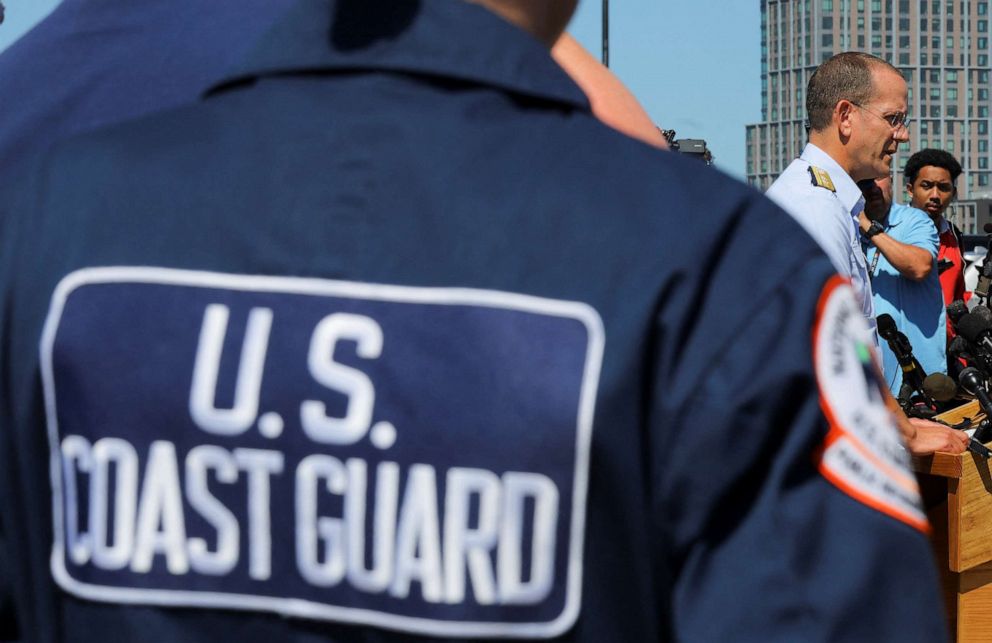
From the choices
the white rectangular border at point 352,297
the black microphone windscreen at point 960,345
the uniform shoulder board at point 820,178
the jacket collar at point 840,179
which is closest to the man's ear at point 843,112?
the jacket collar at point 840,179

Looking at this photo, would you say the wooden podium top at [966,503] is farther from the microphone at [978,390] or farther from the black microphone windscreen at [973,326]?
the black microphone windscreen at [973,326]

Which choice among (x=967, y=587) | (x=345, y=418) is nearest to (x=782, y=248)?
(x=345, y=418)

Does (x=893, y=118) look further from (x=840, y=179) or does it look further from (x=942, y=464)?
(x=942, y=464)

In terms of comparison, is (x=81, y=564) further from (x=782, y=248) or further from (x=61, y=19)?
(x=61, y=19)

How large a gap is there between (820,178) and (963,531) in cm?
101

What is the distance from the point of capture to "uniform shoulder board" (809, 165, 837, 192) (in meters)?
3.87

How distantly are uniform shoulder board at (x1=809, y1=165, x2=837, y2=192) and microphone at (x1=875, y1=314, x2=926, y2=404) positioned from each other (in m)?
1.25

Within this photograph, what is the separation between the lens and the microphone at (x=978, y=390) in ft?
13.6

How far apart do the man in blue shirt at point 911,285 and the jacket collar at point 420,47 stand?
4479 millimetres

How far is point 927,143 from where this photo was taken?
392 feet

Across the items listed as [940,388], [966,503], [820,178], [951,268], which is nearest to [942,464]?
[966,503]

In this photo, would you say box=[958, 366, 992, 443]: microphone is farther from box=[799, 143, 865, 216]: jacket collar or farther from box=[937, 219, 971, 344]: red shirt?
box=[937, 219, 971, 344]: red shirt

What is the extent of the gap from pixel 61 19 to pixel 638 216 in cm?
100

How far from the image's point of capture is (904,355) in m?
5.08
